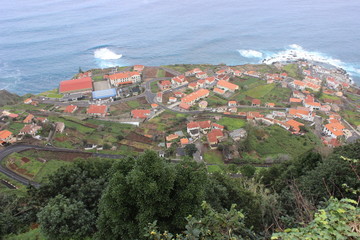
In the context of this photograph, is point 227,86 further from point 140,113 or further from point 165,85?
point 140,113

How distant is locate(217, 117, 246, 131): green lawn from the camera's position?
4479 cm

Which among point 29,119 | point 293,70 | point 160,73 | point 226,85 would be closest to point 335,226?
point 29,119

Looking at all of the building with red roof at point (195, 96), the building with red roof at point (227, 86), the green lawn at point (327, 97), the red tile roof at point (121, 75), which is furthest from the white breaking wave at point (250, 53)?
the red tile roof at point (121, 75)

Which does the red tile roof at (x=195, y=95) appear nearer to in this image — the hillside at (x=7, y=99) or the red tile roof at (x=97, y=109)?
the red tile roof at (x=97, y=109)

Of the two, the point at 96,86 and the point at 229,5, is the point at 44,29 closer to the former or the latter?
the point at 96,86

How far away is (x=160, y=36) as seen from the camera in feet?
328

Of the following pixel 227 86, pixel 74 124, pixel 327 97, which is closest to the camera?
pixel 74 124

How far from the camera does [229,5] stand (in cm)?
14388

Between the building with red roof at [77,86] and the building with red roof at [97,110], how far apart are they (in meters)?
11.3

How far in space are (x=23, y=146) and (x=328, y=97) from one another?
67.8 m

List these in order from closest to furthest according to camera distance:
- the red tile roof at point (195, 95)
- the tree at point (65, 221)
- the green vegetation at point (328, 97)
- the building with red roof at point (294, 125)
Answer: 1. the tree at point (65, 221)
2. the building with red roof at point (294, 125)
3. the red tile roof at point (195, 95)
4. the green vegetation at point (328, 97)

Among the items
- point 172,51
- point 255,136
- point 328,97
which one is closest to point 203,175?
point 255,136

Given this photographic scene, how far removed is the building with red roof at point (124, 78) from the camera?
62125mm

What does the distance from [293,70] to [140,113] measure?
5439 centimetres
